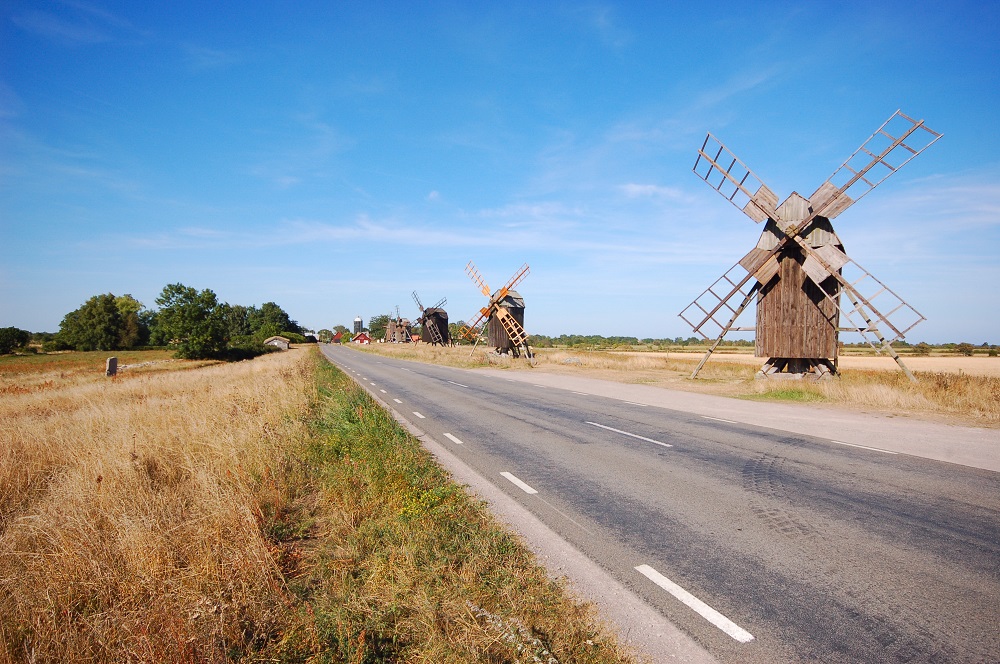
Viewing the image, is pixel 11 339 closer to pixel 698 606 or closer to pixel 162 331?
pixel 162 331

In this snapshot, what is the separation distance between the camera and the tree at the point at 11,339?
59.1 m

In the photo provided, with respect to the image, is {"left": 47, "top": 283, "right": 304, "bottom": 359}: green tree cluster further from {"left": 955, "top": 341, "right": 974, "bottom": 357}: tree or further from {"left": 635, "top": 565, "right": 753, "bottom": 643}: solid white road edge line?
{"left": 955, "top": 341, "right": 974, "bottom": 357}: tree

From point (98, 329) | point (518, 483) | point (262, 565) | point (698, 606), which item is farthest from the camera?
point (98, 329)

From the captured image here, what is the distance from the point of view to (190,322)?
2133 inches

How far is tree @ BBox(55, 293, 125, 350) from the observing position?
68.7 metres

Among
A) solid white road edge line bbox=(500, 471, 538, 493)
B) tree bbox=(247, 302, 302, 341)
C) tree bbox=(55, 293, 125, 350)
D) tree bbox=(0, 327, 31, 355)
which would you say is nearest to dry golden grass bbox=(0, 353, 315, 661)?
solid white road edge line bbox=(500, 471, 538, 493)

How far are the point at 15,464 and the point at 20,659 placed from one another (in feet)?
18.3

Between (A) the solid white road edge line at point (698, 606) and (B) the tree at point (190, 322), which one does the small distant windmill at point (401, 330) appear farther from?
(A) the solid white road edge line at point (698, 606)

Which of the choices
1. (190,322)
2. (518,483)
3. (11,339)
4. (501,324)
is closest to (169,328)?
(190,322)

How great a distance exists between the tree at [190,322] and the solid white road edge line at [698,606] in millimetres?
62112

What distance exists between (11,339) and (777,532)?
284 ft

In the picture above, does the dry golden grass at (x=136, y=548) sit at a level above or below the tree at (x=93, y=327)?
below

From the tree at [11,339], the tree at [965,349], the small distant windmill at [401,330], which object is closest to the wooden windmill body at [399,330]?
the small distant windmill at [401,330]

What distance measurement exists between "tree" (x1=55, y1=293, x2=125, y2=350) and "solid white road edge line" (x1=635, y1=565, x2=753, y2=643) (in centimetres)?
9000
